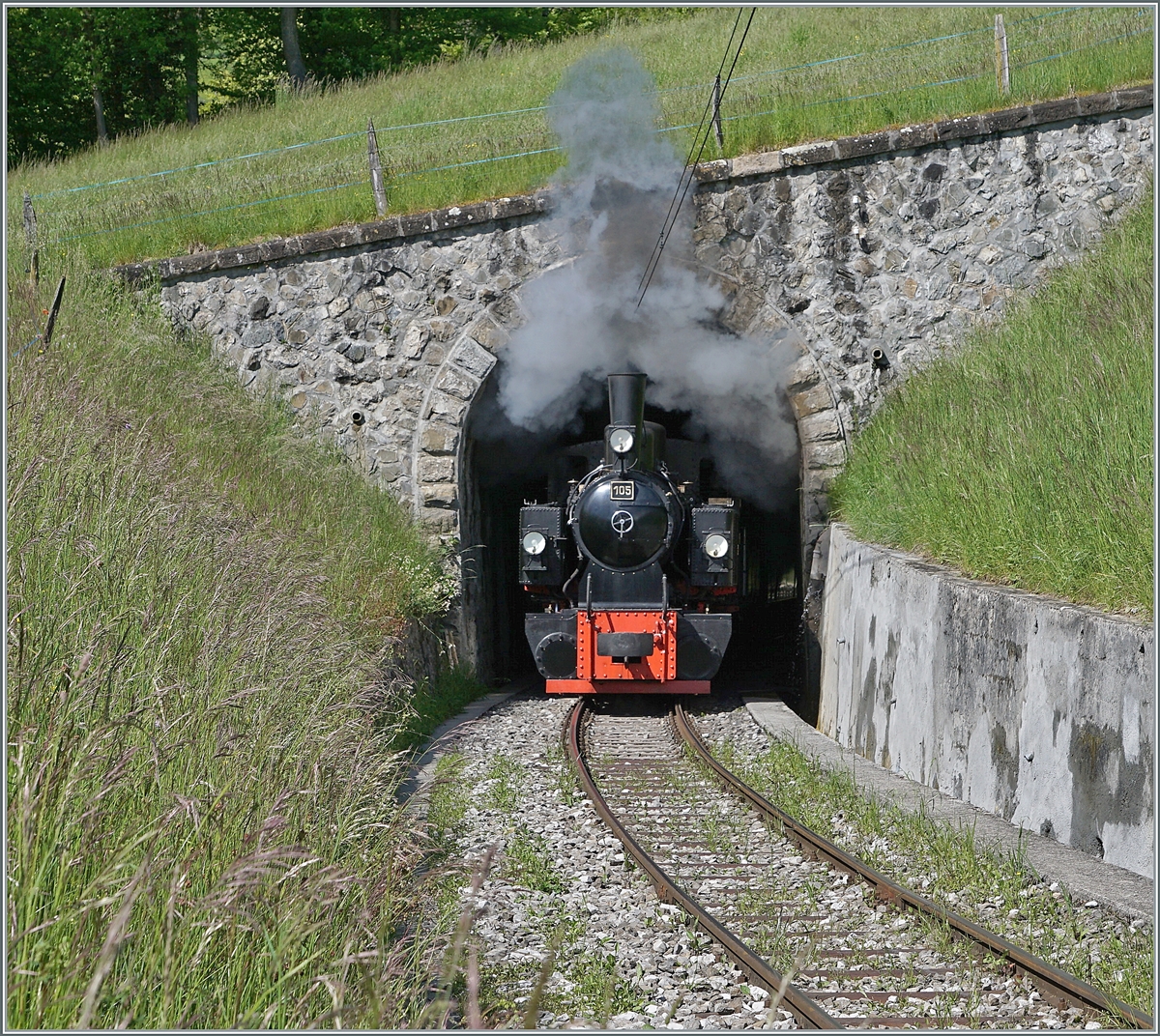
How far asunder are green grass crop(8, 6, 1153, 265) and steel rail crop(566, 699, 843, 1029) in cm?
890

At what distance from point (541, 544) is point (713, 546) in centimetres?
190

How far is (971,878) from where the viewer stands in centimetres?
598

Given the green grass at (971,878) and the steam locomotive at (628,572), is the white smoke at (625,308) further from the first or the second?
the green grass at (971,878)

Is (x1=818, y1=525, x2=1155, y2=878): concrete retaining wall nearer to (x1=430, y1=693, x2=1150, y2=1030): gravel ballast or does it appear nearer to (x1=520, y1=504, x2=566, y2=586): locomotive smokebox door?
(x1=430, y1=693, x2=1150, y2=1030): gravel ballast

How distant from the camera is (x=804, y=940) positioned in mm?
5340

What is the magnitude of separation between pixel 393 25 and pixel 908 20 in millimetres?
14701

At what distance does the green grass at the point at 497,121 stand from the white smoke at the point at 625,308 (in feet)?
2.30

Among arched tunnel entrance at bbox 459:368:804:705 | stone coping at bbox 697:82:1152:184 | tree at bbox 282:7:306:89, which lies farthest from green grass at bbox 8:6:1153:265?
tree at bbox 282:7:306:89

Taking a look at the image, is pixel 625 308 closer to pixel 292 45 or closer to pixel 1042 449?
pixel 1042 449

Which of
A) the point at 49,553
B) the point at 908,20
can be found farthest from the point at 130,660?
the point at 908,20

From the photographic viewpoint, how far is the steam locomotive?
12281 mm

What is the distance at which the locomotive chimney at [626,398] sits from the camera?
12.2 m

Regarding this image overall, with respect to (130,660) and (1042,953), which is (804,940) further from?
(130,660)

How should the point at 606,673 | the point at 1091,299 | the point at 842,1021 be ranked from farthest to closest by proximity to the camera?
the point at 606,673 < the point at 1091,299 < the point at 842,1021
